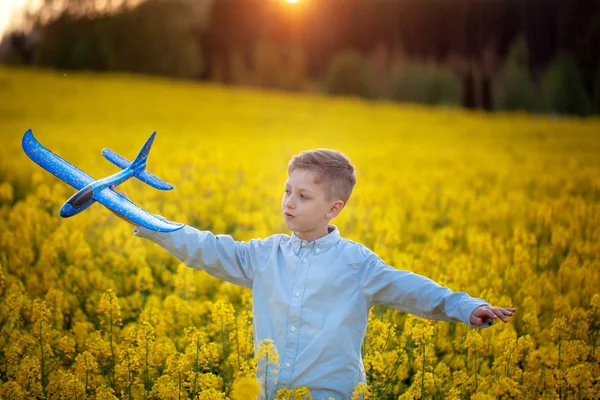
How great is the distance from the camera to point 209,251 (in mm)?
2953

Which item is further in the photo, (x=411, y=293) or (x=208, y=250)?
(x=208, y=250)

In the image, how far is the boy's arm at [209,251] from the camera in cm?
288

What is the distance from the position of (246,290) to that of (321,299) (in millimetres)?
2044

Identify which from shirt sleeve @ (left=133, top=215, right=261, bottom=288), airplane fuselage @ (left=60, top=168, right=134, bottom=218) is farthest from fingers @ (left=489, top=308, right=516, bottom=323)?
airplane fuselage @ (left=60, top=168, right=134, bottom=218)

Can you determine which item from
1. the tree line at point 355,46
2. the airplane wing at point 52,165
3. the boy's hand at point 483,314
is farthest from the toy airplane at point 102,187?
the tree line at point 355,46

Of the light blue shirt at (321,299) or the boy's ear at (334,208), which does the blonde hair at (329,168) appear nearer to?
the boy's ear at (334,208)

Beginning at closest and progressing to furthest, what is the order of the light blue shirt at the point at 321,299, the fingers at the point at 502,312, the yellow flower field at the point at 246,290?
1. the fingers at the point at 502,312
2. the light blue shirt at the point at 321,299
3. the yellow flower field at the point at 246,290

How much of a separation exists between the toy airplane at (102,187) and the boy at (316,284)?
7 centimetres

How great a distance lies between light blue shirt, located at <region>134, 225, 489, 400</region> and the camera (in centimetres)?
283

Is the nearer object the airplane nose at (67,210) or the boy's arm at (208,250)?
the airplane nose at (67,210)

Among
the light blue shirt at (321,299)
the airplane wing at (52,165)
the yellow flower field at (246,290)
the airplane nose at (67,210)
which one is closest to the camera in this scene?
the airplane nose at (67,210)

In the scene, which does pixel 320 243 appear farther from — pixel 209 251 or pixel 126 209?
pixel 126 209

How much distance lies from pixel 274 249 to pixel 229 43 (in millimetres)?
47373

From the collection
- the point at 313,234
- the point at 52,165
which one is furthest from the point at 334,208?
the point at 52,165
